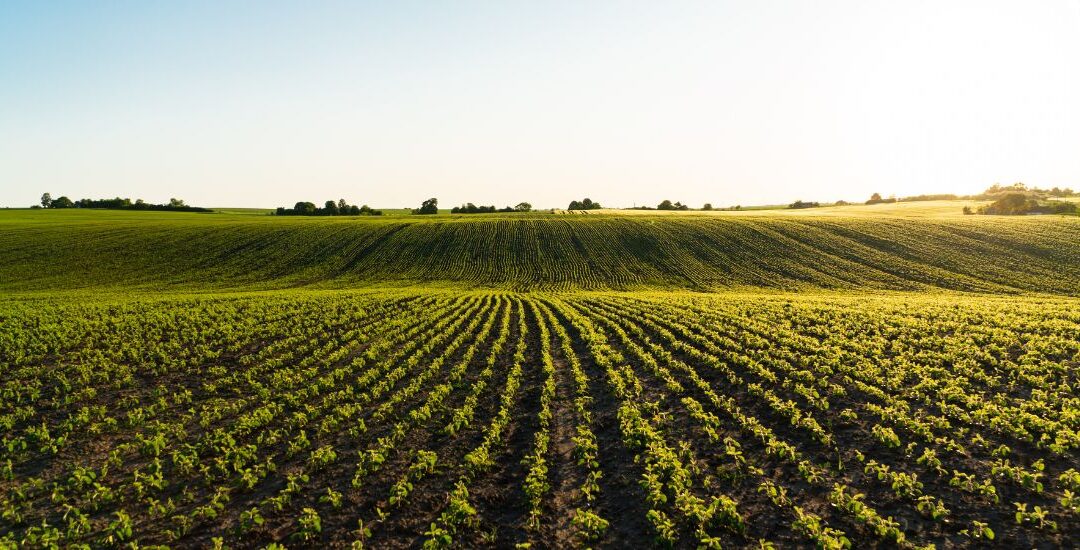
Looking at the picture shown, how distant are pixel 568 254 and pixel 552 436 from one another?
50528 millimetres

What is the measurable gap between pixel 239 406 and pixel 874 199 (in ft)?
572

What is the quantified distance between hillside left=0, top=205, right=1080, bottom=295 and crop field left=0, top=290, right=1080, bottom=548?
2713 cm

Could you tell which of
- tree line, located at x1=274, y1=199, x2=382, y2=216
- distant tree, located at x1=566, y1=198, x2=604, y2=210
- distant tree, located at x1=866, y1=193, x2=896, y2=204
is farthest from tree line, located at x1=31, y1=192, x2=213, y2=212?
distant tree, located at x1=866, y1=193, x2=896, y2=204

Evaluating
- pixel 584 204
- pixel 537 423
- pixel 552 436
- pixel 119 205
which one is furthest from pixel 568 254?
pixel 119 205

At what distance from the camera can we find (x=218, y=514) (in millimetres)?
10242

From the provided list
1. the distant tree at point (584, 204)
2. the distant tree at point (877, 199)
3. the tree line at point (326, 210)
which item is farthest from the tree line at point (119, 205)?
the distant tree at point (877, 199)

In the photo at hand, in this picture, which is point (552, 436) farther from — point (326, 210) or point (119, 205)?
point (119, 205)

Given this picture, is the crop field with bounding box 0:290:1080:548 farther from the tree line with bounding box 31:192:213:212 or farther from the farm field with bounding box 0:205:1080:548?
the tree line with bounding box 31:192:213:212

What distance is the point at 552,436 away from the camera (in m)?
13.7

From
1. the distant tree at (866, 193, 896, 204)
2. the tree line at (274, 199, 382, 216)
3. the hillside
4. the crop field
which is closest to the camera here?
the crop field

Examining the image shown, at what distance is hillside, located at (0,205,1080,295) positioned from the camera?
5009 centimetres

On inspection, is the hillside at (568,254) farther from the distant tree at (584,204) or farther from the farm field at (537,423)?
the distant tree at (584,204)

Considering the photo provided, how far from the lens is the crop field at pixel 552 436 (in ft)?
31.5

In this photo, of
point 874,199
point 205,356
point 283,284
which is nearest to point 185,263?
point 283,284
